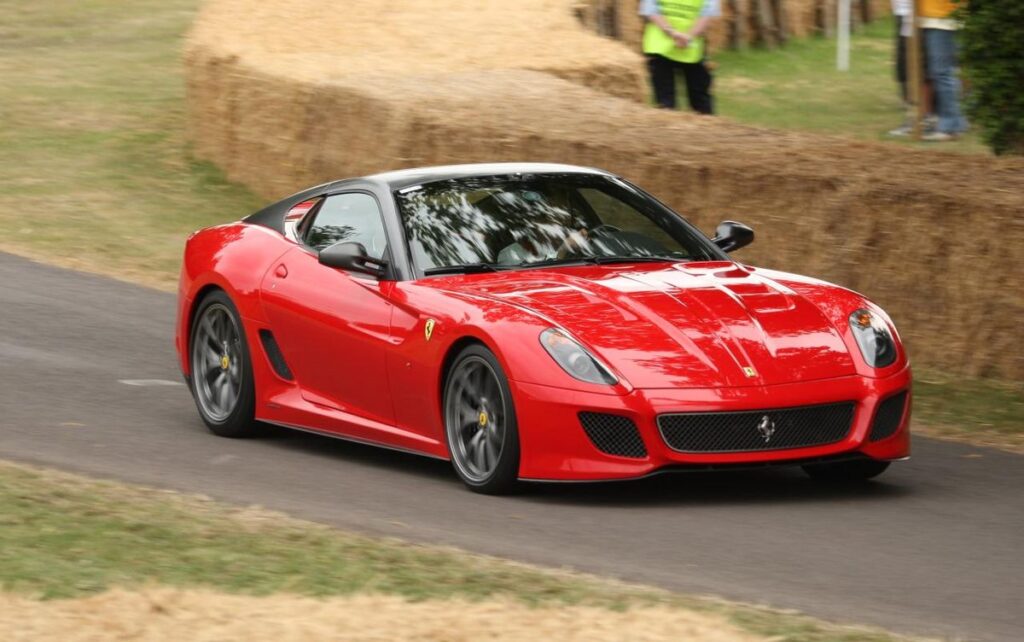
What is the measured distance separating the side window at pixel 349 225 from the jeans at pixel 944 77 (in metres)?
9.84

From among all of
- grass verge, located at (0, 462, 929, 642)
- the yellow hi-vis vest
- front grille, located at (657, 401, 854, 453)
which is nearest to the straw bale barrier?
the yellow hi-vis vest

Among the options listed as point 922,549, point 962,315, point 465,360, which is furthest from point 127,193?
point 922,549

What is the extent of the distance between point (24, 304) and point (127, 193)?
542 centimetres

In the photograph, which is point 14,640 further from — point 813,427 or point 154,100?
point 154,100

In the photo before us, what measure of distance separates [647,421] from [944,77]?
11778mm

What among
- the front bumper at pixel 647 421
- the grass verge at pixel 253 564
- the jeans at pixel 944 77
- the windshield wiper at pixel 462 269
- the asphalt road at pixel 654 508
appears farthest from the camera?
the jeans at pixel 944 77

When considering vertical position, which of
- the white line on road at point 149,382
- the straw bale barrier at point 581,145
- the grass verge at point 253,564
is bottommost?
the white line on road at point 149,382

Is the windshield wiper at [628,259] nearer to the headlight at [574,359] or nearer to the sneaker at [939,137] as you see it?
the headlight at [574,359]

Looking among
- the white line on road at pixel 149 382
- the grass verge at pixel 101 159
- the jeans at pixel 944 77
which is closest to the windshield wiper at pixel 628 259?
the white line on road at pixel 149 382

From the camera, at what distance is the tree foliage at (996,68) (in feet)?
40.6

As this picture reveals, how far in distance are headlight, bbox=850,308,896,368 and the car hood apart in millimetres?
114

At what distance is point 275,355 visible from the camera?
966 cm

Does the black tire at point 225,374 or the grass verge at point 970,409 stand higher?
the black tire at point 225,374

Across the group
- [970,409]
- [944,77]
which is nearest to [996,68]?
[970,409]
